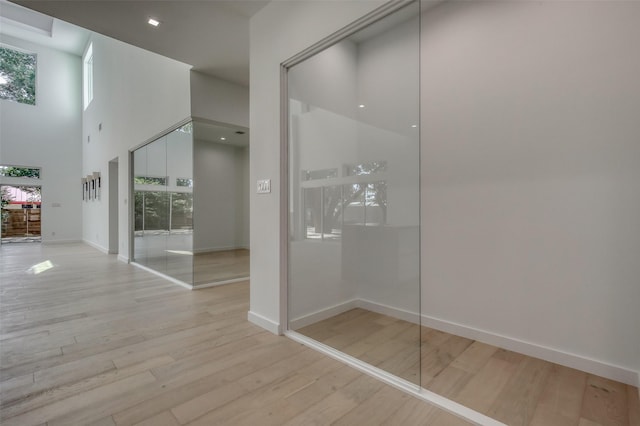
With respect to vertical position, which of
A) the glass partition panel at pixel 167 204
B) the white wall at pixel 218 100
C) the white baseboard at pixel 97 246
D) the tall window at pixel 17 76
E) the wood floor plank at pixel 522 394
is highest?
the tall window at pixel 17 76

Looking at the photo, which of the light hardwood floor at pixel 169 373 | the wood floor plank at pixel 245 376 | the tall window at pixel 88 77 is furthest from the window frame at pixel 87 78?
the wood floor plank at pixel 245 376

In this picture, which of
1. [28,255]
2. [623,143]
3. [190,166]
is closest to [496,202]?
[623,143]

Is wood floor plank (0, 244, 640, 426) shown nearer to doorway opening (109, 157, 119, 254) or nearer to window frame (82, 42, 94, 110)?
doorway opening (109, 157, 119, 254)

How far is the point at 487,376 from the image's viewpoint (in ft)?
6.32

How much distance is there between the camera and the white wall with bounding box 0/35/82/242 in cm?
885

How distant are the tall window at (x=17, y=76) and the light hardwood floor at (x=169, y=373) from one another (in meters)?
9.21

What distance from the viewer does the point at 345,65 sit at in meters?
2.50

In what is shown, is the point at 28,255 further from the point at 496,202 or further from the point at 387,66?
the point at 496,202

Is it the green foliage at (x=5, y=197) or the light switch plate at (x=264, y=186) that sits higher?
the green foliage at (x=5, y=197)

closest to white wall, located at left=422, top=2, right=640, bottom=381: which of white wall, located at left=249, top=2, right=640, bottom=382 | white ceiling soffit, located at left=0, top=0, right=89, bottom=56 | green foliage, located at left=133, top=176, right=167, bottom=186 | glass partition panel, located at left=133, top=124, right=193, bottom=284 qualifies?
white wall, located at left=249, top=2, right=640, bottom=382

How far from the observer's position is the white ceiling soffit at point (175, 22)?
8.43 feet

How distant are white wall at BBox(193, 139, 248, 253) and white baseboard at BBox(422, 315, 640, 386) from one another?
3.41 meters

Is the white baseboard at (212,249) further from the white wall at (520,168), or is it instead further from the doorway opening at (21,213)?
the doorway opening at (21,213)

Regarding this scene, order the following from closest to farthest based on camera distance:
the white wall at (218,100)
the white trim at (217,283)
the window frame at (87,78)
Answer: the white wall at (218,100) < the white trim at (217,283) < the window frame at (87,78)
